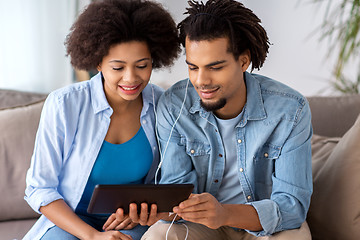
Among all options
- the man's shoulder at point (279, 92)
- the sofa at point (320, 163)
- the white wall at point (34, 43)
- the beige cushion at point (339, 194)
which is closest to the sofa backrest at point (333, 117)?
the sofa at point (320, 163)

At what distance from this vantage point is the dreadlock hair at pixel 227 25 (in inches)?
62.9

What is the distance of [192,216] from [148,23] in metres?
0.69

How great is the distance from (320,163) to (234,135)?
1.44 ft

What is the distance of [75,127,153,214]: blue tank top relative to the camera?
→ 174cm

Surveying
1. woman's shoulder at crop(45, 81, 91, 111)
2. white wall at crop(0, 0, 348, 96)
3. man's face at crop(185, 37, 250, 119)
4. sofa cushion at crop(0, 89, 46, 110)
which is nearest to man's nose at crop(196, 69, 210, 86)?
man's face at crop(185, 37, 250, 119)

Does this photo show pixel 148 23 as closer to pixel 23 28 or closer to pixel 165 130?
pixel 165 130

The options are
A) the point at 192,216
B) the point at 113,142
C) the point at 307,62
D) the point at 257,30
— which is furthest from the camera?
the point at 307,62

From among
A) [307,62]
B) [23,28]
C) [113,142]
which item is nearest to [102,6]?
[113,142]

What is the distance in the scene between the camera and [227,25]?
1.61 meters

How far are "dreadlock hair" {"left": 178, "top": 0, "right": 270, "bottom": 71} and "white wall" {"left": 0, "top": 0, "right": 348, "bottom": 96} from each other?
52.0 inches

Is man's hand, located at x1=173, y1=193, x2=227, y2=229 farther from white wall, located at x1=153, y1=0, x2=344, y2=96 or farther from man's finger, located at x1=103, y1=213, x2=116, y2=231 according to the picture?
white wall, located at x1=153, y1=0, x2=344, y2=96

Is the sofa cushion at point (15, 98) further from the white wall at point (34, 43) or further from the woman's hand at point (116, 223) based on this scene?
the woman's hand at point (116, 223)

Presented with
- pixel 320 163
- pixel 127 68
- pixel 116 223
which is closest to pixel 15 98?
pixel 127 68

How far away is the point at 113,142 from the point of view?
176 centimetres
